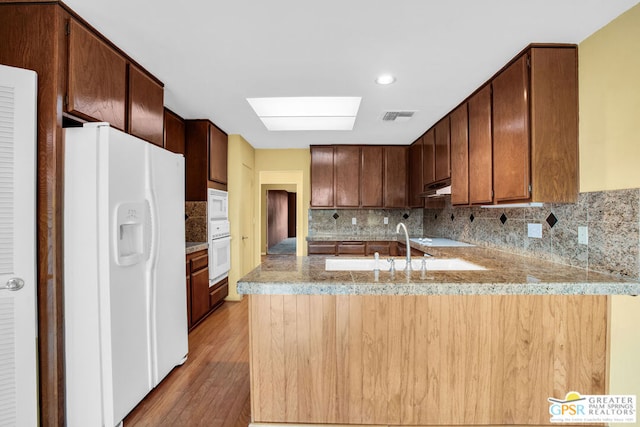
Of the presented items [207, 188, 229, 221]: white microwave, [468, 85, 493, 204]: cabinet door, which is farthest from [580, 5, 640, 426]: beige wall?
[207, 188, 229, 221]: white microwave

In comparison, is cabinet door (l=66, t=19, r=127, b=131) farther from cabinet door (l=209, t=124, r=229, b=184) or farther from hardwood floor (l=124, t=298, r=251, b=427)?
hardwood floor (l=124, t=298, r=251, b=427)

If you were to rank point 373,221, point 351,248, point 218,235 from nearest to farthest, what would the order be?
1. point 218,235
2. point 351,248
3. point 373,221

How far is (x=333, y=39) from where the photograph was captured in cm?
178

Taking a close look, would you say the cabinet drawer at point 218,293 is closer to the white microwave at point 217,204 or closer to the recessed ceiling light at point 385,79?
the white microwave at point 217,204

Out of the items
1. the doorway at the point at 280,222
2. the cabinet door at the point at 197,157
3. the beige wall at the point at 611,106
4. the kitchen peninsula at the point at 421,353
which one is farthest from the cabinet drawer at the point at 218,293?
the doorway at the point at 280,222

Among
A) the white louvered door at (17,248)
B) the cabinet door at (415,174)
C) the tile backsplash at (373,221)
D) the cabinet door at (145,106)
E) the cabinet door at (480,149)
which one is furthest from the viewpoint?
the tile backsplash at (373,221)

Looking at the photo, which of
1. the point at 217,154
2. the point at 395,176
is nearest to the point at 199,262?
the point at 217,154

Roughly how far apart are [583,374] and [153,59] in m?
3.19

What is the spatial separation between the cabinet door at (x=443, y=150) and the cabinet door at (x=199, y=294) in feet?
9.25

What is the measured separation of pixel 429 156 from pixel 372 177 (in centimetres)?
103

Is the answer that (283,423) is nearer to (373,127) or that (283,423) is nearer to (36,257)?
(36,257)

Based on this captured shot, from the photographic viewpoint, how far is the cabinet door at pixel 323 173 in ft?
15.0

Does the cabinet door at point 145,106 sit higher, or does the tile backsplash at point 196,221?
the cabinet door at point 145,106

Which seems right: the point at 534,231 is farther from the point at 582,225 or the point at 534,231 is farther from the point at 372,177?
the point at 372,177
